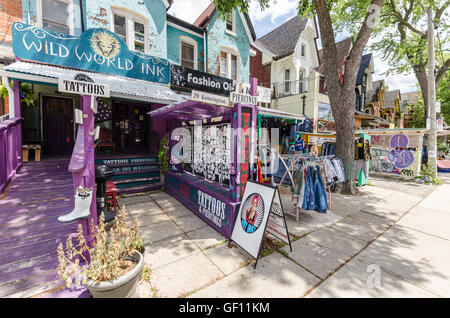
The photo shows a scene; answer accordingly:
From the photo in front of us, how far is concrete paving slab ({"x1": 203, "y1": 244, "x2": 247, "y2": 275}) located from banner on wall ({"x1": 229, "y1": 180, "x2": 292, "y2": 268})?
0.67 feet

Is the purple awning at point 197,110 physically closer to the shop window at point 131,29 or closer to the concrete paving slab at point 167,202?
the concrete paving slab at point 167,202

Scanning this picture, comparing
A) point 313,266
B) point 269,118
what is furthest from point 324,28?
point 313,266

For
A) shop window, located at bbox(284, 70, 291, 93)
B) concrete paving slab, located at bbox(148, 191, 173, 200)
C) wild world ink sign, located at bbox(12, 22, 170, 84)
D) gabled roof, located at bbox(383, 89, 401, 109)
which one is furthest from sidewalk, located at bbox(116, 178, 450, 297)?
gabled roof, located at bbox(383, 89, 401, 109)

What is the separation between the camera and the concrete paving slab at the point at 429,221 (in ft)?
14.5

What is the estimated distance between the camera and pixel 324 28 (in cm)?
702

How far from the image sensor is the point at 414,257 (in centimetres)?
343

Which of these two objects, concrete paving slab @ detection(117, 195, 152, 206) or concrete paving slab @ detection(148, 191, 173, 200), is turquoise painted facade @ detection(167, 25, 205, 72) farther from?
concrete paving slab @ detection(117, 195, 152, 206)

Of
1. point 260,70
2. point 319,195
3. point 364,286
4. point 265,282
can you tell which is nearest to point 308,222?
point 319,195

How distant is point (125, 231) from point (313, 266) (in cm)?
299

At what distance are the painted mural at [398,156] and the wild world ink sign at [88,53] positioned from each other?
12617 mm

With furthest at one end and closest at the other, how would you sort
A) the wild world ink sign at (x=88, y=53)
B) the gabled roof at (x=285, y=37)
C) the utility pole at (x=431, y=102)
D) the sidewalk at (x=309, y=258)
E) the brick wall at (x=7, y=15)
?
the gabled roof at (x=285, y=37) → the utility pole at (x=431, y=102) → the brick wall at (x=7, y=15) → the wild world ink sign at (x=88, y=53) → the sidewalk at (x=309, y=258)

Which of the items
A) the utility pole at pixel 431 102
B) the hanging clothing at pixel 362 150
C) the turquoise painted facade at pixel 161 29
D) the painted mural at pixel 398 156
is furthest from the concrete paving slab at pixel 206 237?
the utility pole at pixel 431 102

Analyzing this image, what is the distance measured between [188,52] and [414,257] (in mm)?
11814
